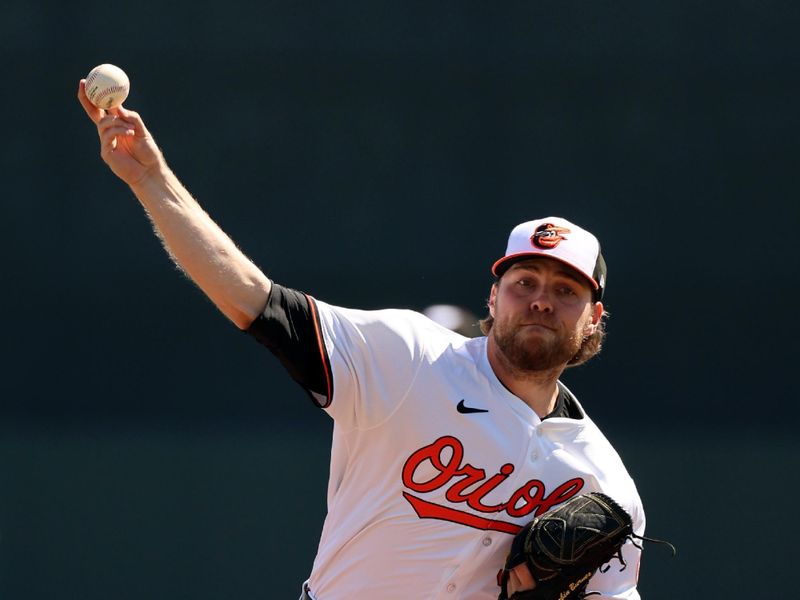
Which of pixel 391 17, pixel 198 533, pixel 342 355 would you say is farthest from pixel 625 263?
pixel 342 355

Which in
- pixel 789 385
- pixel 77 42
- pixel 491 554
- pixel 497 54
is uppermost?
pixel 497 54

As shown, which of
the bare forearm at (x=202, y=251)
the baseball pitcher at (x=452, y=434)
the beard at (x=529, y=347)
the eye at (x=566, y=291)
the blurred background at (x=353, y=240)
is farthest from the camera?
the blurred background at (x=353, y=240)

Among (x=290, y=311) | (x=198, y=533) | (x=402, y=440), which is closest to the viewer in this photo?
(x=290, y=311)

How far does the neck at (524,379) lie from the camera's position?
8.45 feet

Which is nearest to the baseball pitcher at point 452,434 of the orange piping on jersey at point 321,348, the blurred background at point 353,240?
the orange piping on jersey at point 321,348

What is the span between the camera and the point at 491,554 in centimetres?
249

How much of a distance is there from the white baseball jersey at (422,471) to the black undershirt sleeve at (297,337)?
0.08 metres

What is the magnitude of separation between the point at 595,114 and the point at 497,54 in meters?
0.51

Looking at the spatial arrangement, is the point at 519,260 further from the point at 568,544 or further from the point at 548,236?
the point at 568,544

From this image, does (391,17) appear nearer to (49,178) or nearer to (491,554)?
(49,178)

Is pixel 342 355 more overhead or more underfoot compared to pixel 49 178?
more underfoot

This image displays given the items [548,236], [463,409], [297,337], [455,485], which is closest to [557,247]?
[548,236]

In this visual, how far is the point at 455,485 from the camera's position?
7.96 feet

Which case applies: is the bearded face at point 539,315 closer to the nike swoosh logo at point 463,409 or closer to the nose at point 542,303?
the nose at point 542,303
